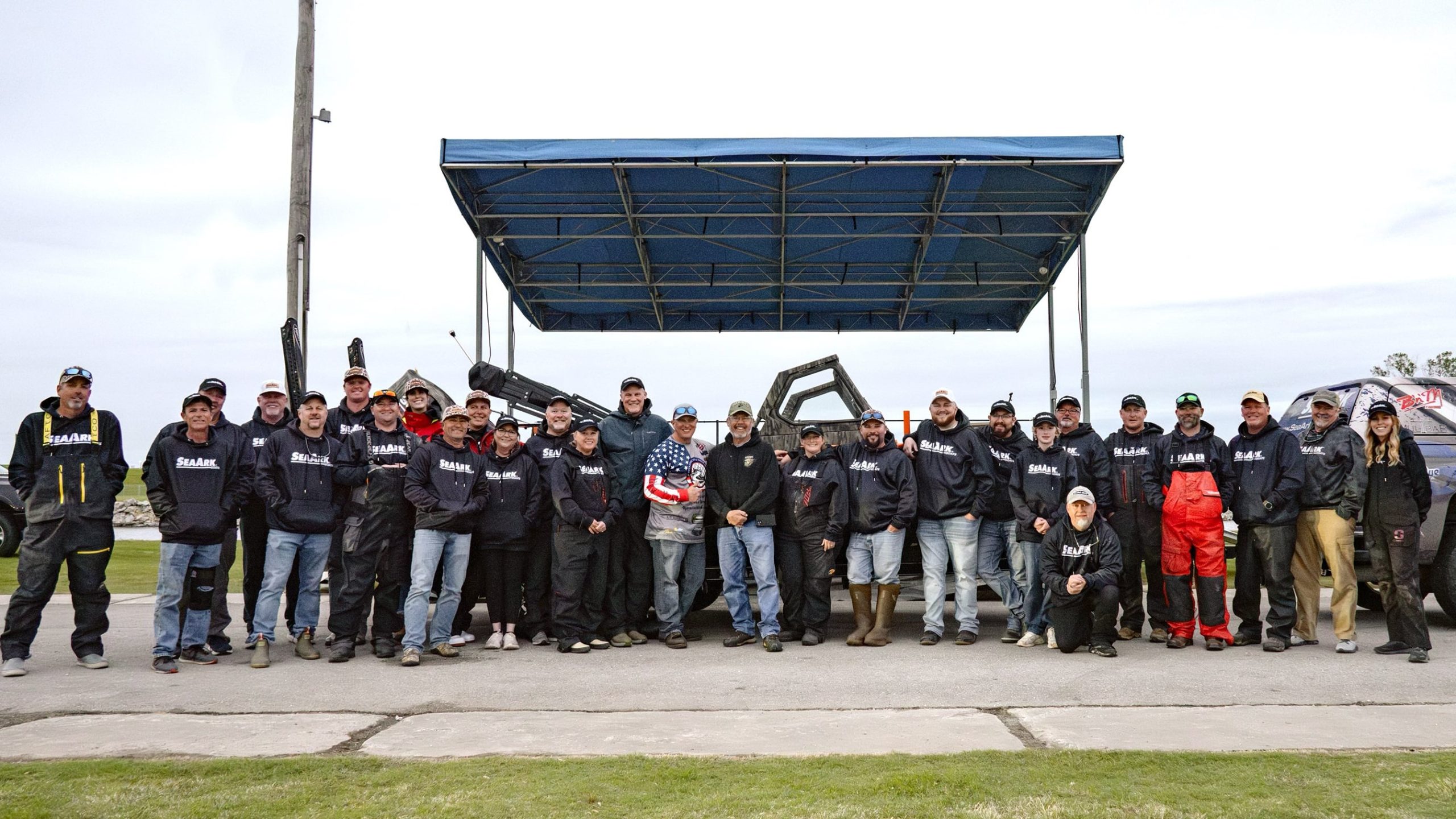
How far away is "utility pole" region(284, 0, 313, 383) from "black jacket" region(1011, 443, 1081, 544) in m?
7.73

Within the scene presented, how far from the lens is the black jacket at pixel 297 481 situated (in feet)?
24.2

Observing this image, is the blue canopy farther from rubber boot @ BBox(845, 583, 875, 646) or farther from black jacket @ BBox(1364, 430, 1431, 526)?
rubber boot @ BBox(845, 583, 875, 646)

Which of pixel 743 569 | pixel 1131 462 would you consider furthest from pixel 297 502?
pixel 1131 462

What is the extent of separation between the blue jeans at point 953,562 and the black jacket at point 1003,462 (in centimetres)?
18

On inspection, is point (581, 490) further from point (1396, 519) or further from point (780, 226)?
point (780, 226)

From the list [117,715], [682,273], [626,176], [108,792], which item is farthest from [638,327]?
[108,792]

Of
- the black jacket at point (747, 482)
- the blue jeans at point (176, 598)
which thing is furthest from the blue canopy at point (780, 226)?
the blue jeans at point (176, 598)

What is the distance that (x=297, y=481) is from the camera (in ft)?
24.4

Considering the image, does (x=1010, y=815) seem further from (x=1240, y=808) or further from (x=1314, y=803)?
(x=1314, y=803)

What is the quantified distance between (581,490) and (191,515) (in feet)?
8.56

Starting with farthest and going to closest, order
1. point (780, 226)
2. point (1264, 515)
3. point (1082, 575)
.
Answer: point (780, 226) → point (1264, 515) → point (1082, 575)

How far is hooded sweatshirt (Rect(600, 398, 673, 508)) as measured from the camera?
825cm

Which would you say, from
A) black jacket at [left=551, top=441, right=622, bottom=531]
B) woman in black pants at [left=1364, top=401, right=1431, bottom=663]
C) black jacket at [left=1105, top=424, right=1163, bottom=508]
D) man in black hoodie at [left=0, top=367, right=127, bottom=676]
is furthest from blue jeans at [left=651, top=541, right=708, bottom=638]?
woman in black pants at [left=1364, top=401, right=1431, bottom=663]

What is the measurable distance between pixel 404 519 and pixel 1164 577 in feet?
18.6
